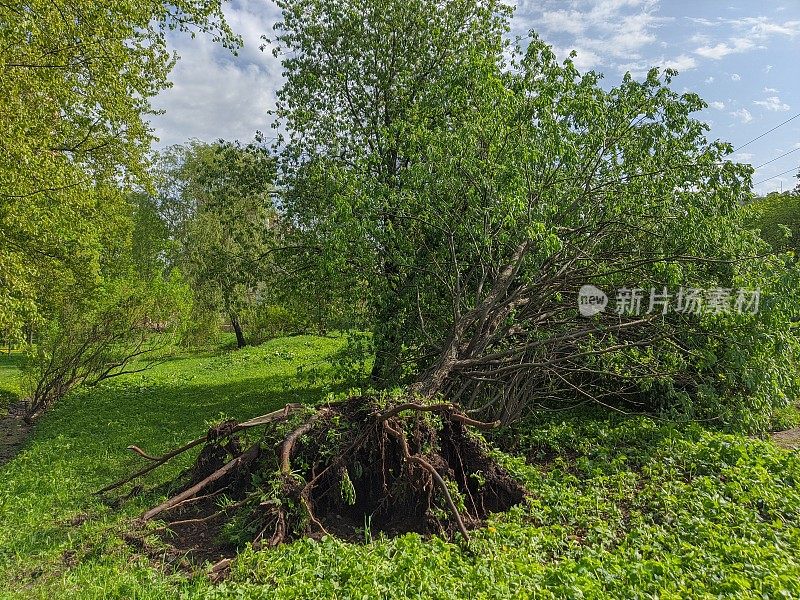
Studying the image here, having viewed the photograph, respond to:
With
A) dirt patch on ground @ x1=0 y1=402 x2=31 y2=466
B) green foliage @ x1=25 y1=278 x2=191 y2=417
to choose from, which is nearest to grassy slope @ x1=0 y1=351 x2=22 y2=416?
dirt patch on ground @ x1=0 y1=402 x2=31 y2=466

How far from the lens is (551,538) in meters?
5.09

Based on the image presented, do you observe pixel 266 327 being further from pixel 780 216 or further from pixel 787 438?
pixel 780 216

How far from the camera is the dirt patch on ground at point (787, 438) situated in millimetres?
8453

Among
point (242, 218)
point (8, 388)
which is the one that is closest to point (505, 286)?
point (242, 218)

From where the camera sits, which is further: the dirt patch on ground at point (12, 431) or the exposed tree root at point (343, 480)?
the dirt patch on ground at point (12, 431)

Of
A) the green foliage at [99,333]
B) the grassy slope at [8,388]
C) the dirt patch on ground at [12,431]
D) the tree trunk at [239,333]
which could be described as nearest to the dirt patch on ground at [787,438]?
the dirt patch on ground at [12,431]

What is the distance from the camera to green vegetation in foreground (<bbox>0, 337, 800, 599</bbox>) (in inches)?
164

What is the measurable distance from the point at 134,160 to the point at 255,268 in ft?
13.7

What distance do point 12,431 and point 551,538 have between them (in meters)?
12.6

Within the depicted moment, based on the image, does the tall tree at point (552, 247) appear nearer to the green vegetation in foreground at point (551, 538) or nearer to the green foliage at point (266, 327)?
the green vegetation in foreground at point (551, 538)

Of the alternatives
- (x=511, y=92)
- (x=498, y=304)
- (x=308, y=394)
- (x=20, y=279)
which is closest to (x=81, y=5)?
(x=20, y=279)

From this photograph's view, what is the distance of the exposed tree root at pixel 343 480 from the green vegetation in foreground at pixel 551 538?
1.23ft

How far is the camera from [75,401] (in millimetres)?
14641

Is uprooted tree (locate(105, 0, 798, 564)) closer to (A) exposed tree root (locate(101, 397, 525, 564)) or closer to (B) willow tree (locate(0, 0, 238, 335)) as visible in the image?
(A) exposed tree root (locate(101, 397, 525, 564))
